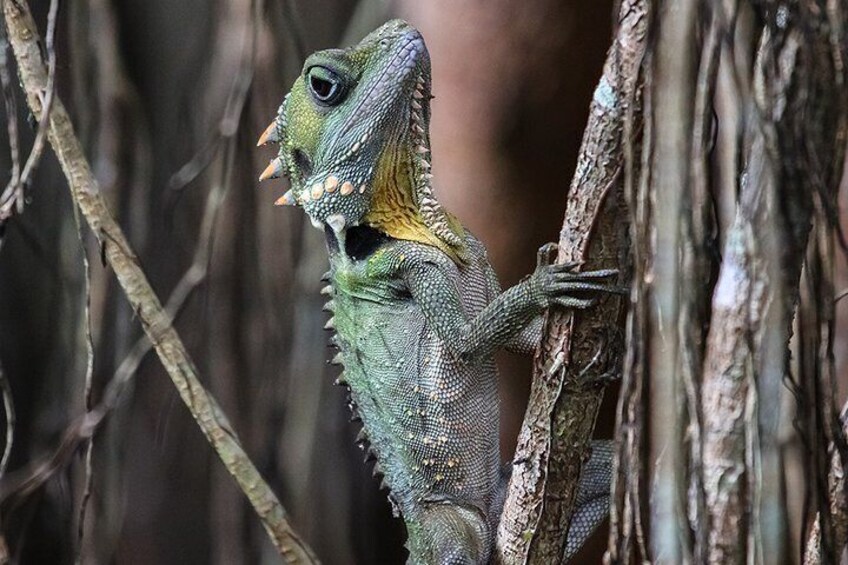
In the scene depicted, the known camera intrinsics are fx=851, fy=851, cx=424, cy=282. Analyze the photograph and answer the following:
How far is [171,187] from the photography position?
2.17 metres

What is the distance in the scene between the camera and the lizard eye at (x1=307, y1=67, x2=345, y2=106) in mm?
1571

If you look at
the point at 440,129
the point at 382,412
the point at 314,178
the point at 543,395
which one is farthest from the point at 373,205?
the point at 440,129

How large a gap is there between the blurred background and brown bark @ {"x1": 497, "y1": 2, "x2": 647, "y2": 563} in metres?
0.91

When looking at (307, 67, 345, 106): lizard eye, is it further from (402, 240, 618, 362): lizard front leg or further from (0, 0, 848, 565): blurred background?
(0, 0, 848, 565): blurred background

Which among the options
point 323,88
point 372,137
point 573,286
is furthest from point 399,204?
point 573,286

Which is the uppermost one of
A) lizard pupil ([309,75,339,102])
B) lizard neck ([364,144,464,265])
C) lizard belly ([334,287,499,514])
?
lizard pupil ([309,75,339,102])

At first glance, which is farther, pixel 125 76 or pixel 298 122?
pixel 125 76

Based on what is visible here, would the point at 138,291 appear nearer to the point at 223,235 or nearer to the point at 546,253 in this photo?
the point at 223,235

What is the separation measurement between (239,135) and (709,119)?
5.08ft

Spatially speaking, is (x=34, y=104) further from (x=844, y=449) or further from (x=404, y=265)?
(x=844, y=449)

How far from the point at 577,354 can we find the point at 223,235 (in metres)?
1.20

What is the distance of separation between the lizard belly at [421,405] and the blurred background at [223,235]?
1.75 feet

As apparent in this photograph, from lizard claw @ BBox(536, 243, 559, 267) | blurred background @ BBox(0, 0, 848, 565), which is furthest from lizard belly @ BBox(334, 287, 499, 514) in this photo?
blurred background @ BBox(0, 0, 848, 565)

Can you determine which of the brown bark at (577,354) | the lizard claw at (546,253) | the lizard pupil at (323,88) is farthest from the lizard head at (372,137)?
the brown bark at (577,354)
